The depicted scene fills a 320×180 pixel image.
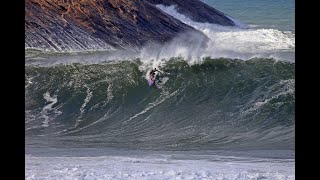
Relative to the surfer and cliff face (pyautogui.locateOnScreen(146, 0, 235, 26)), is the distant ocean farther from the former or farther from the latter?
the surfer

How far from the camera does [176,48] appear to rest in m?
9.82

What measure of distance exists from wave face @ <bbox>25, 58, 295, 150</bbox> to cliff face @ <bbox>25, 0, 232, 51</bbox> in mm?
746

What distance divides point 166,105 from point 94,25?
3.07 m

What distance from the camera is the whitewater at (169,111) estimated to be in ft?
16.7

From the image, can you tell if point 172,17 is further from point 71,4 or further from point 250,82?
point 250,82

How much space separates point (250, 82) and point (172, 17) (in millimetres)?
3142

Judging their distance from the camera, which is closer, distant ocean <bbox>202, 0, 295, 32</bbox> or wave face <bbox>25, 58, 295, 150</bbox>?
wave face <bbox>25, 58, 295, 150</bbox>

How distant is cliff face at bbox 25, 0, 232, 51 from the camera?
32.9 ft

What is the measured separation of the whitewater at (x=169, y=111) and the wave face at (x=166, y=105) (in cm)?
2

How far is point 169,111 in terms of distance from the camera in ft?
25.8

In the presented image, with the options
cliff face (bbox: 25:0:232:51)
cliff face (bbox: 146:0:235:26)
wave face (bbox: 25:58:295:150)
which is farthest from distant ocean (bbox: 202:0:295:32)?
wave face (bbox: 25:58:295:150)

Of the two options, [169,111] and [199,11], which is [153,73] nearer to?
[169,111]

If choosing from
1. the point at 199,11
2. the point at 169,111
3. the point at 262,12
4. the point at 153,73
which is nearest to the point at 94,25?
the point at 153,73
